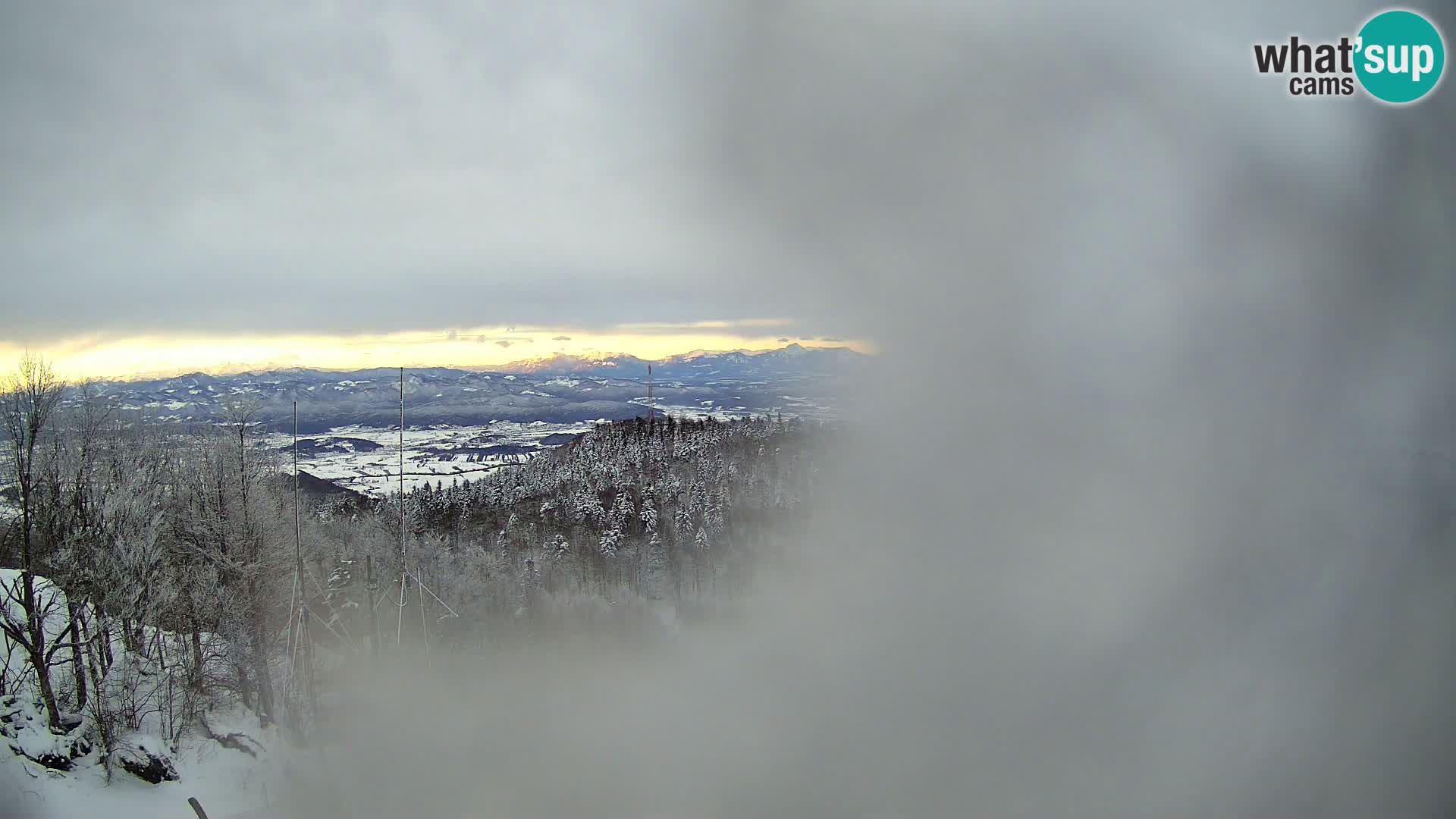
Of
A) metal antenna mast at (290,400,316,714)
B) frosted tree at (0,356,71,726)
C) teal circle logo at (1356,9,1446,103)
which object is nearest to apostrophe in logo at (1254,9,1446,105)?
teal circle logo at (1356,9,1446,103)

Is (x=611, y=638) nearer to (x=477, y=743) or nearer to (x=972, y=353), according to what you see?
(x=477, y=743)

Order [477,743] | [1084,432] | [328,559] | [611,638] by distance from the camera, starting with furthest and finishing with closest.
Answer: [611,638] → [328,559] → [477,743] → [1084,432]

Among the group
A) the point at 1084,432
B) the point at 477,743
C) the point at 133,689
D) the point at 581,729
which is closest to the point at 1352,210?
the point at 1084,432

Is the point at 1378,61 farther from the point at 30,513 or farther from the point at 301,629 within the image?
the point at 30,513

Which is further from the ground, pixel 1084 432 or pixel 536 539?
pixel 1084 432

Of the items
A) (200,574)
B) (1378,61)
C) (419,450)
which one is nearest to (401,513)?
(200,574)

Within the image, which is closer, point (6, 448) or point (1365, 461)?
point (1365, 461)
